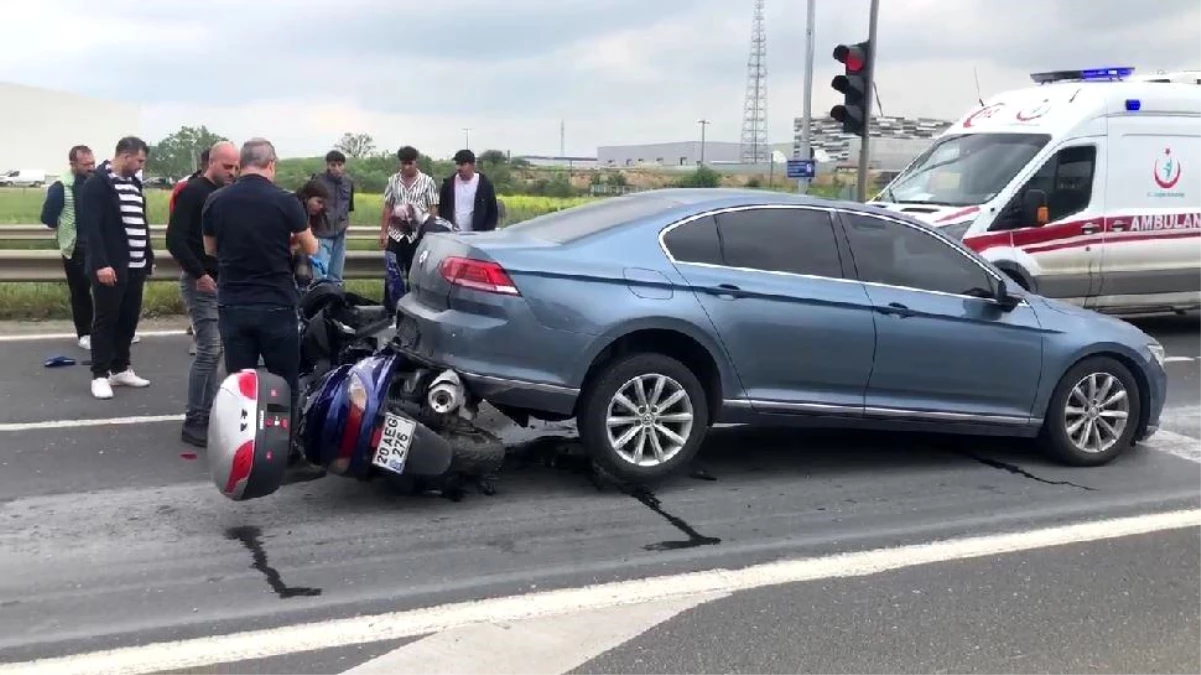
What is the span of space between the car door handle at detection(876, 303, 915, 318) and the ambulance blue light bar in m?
6.88

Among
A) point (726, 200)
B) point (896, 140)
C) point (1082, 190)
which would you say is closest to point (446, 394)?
point (726, 200)

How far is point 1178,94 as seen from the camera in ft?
36.0

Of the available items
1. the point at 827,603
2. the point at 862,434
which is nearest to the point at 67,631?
the point at 827,603

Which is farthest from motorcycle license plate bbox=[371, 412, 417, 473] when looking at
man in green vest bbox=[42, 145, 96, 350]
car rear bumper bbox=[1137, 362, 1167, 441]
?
man in green vest bbox=[42, 145, 96, 350]

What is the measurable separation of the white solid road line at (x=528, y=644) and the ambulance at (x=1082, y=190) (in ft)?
22.1

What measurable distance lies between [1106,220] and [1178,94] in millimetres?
1655

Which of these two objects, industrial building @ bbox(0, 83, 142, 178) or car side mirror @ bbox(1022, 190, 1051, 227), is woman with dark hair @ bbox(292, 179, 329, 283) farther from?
industrial building @ bbox(0, 83, 142, 178)

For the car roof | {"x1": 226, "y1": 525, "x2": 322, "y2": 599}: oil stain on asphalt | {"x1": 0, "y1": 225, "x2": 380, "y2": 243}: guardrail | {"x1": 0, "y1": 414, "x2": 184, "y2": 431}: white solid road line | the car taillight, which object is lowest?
{"x1": 226, "y1": 525, "x2": 322, "y2": 599}: oil stain on asphalt

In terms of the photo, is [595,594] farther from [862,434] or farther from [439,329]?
[862,434]

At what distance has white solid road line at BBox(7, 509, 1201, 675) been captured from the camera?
3.66m

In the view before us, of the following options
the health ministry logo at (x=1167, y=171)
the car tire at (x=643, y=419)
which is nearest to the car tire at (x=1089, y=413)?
the car tire at (x=643, y=419)

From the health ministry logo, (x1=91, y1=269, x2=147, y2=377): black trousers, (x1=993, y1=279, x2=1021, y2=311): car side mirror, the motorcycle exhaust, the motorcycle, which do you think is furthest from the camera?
the health ministry logo

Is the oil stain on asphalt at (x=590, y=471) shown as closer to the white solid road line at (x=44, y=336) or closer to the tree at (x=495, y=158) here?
the white solid road line at (x=44, y=336)

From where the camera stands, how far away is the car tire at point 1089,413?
6.41m
